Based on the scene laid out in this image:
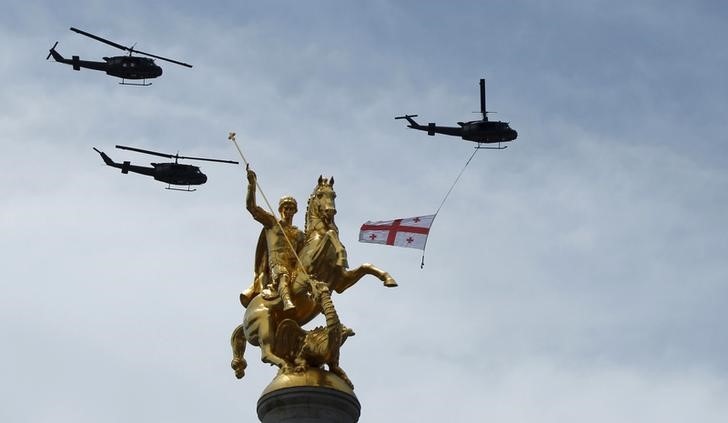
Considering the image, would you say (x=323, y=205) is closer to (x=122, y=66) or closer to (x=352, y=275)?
(x=352, y=275)

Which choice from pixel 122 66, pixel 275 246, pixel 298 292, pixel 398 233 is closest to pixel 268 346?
pixel 298 292

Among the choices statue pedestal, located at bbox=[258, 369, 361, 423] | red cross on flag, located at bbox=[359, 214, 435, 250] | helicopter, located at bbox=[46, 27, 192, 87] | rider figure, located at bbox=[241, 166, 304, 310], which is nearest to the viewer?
statue pedestal, located at bbox=[258, 369, 361, 423]

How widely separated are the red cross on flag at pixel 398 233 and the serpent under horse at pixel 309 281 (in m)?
4.54

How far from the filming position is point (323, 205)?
145 ft

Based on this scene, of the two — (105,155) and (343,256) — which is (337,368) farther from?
(105,155)

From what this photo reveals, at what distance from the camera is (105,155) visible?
109m

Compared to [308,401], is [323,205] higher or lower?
higher

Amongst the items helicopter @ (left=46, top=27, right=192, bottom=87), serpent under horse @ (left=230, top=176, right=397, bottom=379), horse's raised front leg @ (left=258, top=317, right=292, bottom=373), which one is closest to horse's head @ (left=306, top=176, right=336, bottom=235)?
serpent under horse @ (left=230, top=176, right=397, bottom=379)

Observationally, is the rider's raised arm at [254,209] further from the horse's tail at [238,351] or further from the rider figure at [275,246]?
the horse's tail at [238,351]

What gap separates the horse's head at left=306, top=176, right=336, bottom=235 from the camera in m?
44.2

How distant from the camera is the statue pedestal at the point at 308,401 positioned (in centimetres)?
4125

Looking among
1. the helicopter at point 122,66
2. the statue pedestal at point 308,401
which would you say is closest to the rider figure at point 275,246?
the statue pedestal at point 308,401

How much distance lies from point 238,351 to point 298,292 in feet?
7.79

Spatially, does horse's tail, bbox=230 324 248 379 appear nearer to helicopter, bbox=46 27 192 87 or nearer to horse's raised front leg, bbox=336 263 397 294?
horse's raised front leg, bbox=336 263 397 294
